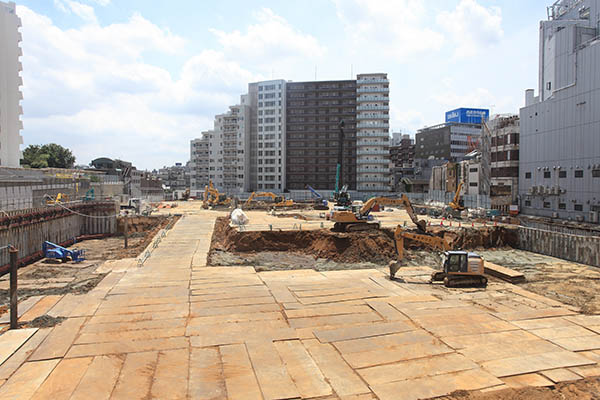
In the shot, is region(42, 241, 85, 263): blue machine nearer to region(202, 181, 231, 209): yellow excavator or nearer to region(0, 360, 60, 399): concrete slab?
region(0, 360, 60, 399): concrete slab

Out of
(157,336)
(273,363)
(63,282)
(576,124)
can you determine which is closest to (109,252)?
(63,282)

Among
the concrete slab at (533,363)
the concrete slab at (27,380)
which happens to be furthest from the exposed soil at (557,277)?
the concrete slab at (27,380)

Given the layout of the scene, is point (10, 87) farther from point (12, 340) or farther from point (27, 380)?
point (27, 380)

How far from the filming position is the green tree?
92.9 metres

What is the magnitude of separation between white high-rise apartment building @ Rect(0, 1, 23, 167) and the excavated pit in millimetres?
45354

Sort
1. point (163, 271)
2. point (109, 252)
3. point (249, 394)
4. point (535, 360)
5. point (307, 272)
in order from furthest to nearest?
1. point (109, 252)
2. point (307, 272)
3. point (163, 271)
4. point (535, 360)
5. point (249, 394)

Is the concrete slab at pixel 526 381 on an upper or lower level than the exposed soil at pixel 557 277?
upper

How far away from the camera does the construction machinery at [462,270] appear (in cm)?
2220

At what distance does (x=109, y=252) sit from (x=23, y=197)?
28.9ft

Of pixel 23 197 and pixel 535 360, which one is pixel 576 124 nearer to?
pixel 535 360

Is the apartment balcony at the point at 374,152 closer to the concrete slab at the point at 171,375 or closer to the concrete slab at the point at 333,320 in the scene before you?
the concrete slab at the point at 333,320

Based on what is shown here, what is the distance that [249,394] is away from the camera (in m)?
10.2

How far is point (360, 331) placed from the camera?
14906mm

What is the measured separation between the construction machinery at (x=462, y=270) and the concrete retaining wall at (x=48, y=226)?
30592 mm
